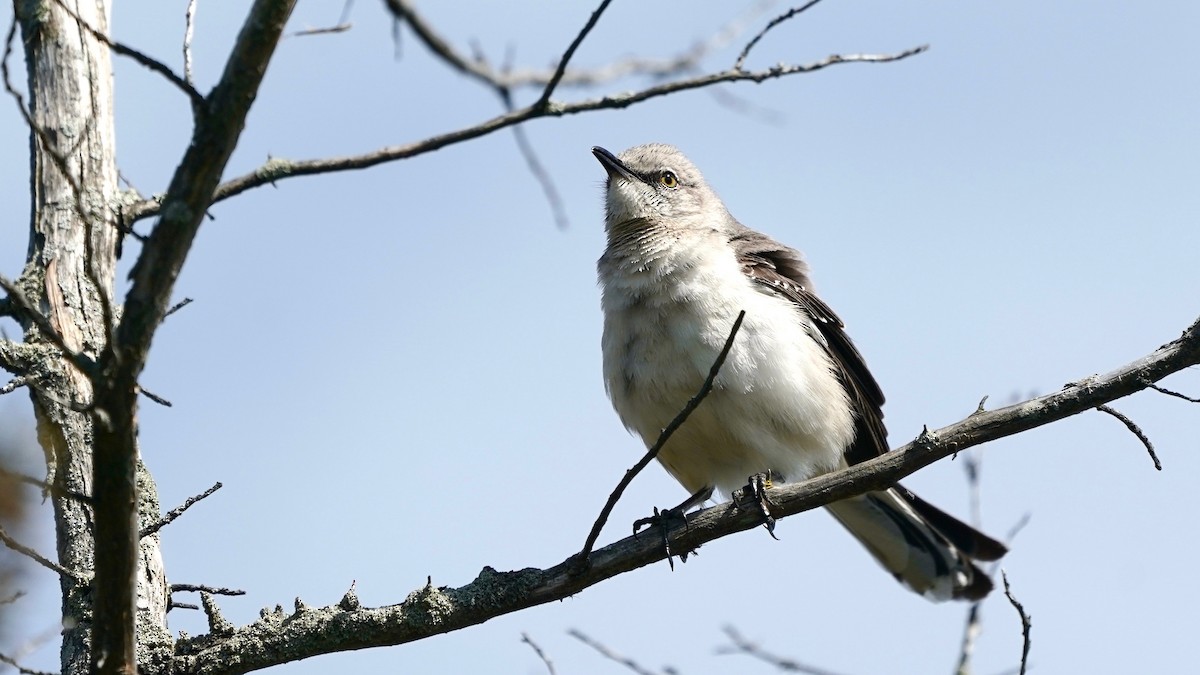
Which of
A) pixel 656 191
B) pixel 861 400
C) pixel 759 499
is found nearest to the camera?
pixel 759 499

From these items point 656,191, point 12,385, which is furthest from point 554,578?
point 656,191

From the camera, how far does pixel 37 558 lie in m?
3.52

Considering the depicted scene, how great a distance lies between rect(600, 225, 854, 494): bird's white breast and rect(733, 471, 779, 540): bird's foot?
776 mm

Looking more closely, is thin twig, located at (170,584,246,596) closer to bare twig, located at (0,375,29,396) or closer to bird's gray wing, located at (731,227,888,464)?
bare twig, located at (0,375,29,396)

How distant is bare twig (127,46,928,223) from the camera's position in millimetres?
3773

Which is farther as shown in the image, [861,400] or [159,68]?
[861,400]

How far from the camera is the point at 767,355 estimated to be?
5.32 metres

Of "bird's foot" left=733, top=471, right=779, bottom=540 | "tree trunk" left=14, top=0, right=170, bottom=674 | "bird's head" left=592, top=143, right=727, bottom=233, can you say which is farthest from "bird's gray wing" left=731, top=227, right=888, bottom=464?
"tree trunk" left=14, top=0, right=170, bottom=674

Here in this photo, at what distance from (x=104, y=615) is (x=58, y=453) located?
1.29 meters

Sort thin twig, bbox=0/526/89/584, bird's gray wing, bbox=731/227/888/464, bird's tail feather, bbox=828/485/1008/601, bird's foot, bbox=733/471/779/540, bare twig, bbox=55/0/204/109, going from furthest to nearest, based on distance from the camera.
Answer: bird's tail feather, bbox=828/485/1008/601 < bird's gray wing, bbox=731/227/888/464 < bird's foot, bbox=733/471/779/540 < thin twig, bbox=0/526/89/584 < bare twig, bbox=55/0/204/109

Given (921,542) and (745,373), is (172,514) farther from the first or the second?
(921,542)

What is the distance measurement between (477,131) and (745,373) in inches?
80.7

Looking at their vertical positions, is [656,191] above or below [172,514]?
Answer: above

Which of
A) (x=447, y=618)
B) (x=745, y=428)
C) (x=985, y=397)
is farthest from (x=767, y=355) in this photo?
(x=447, y=618)
